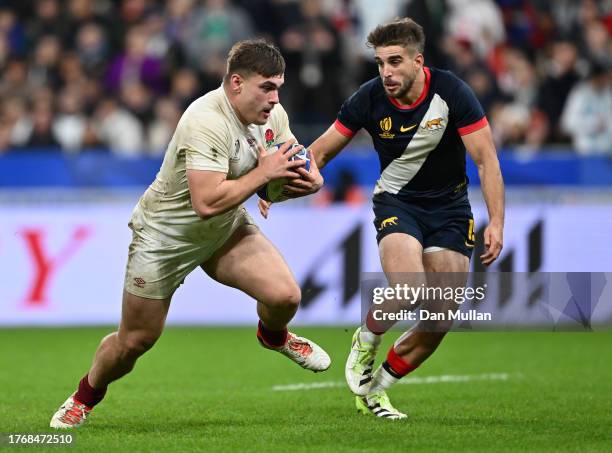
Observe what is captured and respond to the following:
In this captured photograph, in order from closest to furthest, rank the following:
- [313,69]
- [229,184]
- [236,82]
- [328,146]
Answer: [229,184]
[236,82]
[328,146]
[313,69]

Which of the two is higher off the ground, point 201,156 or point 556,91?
point 201,156

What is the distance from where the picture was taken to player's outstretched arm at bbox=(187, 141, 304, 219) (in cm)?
683

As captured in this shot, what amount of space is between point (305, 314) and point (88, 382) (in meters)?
6.44

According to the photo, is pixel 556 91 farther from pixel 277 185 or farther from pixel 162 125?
pixel 277 185

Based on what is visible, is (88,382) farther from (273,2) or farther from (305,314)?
(273,2)

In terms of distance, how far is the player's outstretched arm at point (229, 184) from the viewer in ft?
22.4

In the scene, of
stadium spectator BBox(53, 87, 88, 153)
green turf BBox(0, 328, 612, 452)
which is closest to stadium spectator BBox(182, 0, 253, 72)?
stadium spectator BBox(53, 87, 88, 153)

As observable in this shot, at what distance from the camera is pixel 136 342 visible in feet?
24.2

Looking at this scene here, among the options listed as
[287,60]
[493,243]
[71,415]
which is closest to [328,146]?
[493,243]

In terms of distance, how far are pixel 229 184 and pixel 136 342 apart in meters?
1.22

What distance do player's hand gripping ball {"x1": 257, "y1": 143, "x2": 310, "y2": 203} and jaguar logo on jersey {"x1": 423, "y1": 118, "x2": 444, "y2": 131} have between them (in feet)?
3.21

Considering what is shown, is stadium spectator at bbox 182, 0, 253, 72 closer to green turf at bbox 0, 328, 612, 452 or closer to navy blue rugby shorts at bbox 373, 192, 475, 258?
green turf at bbox 0, 328, 612, 452

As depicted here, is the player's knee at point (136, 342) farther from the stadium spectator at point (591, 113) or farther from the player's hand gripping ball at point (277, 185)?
the stadium spectator at point (591, 113)

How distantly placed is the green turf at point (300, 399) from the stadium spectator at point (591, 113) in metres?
3.34
